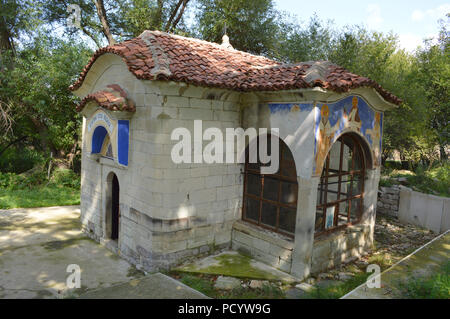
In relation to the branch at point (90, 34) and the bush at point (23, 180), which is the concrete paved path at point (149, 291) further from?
the branch at point (90, 34)

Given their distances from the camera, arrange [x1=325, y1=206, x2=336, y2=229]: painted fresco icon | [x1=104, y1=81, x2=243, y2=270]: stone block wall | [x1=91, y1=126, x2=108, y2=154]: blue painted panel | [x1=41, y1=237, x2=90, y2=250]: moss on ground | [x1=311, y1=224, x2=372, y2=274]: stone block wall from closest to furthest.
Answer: [x1=104, y1=81, x2=243, y2=270]: stone block wall, [x1=311, y1=224, x2=372, y2=274]: stone block wall, [x1=325, y1=206, x2=336, y2=229]: painted fresco icon, [x1=41, y1=237, x2=90, y2=250]: moss on ground, [x1=91, y1=126, x2=108, y2=154]: blue painted panel

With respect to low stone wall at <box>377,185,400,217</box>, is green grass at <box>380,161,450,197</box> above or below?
above

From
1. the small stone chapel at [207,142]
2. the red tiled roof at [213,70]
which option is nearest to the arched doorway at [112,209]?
the small stone chapel at [207,142]

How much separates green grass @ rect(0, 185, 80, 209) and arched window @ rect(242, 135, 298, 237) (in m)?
7.36

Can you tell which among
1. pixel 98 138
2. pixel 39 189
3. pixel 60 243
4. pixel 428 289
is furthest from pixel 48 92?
pixel 428 289

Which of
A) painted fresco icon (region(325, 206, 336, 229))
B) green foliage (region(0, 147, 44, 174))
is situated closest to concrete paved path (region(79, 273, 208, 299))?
painted fresco icon (region(325, 206, 336, 229))

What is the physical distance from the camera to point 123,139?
6.75 metres

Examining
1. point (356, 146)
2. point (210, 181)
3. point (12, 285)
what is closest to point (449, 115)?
point (356, 146)

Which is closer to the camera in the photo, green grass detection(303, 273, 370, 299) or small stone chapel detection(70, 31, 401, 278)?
green grass detection(303, 273, 370, 299)

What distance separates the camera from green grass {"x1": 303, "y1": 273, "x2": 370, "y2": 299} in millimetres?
4852

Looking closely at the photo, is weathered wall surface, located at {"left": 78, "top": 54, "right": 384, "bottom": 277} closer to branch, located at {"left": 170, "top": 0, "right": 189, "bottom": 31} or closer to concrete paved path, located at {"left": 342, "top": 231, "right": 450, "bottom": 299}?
concrete paved path, located at {"left": 342, "top": 231, "right": 450, "bottom": 299}

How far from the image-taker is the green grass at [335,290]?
4852 millimetres

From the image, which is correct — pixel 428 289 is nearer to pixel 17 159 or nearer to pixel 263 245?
pixel 263 245

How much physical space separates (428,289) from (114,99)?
19.6 ft
